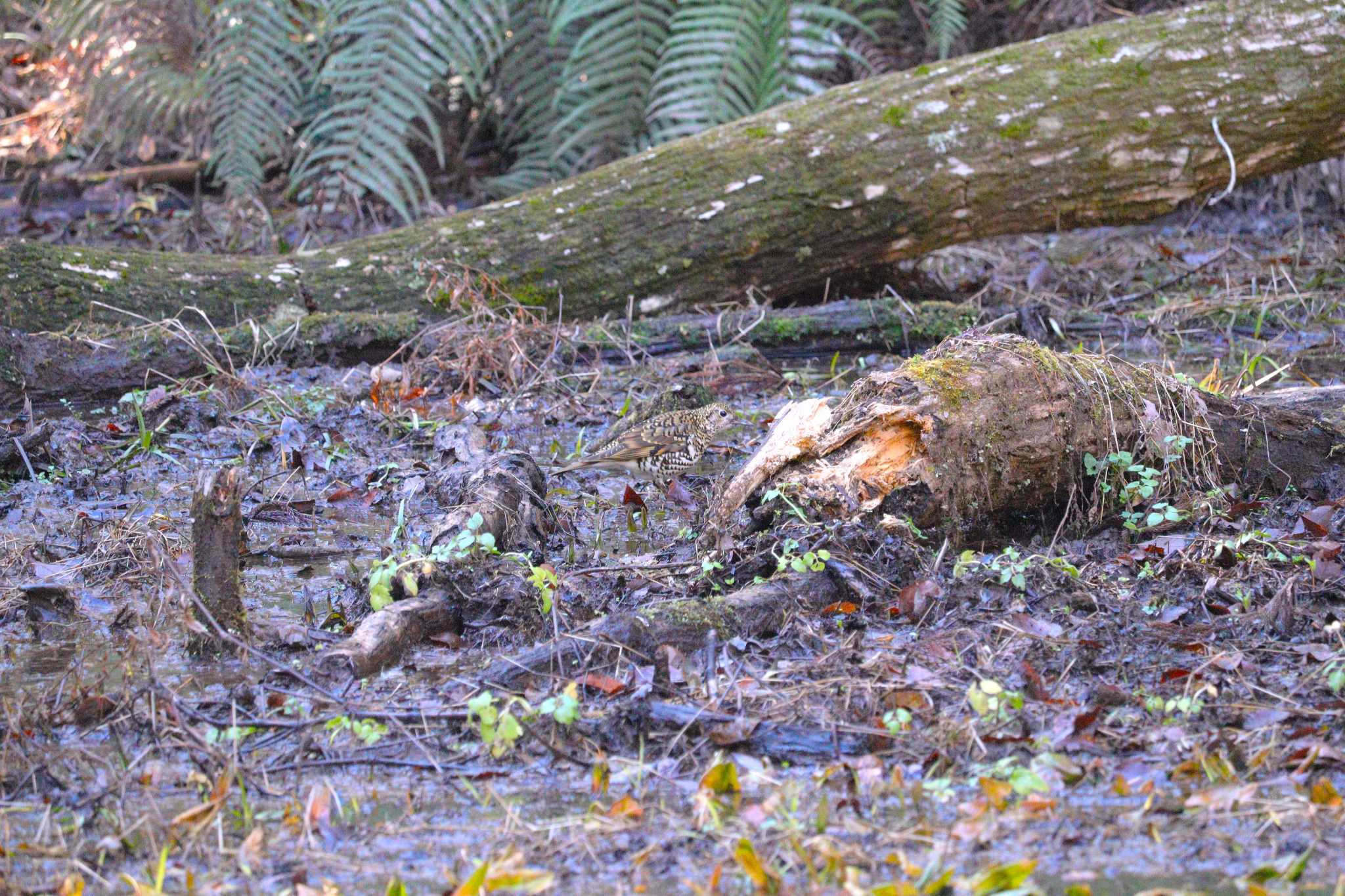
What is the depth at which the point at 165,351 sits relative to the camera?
21.2 ft

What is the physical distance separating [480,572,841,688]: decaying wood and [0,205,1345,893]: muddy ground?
4 centimetres

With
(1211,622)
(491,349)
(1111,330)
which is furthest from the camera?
(1111,330)

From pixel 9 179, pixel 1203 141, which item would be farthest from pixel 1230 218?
pixel 9 179

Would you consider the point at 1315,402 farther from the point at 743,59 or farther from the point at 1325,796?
the point at 743,59

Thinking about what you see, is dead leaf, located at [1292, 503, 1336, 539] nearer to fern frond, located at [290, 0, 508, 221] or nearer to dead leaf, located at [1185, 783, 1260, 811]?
dead leaf, located at [1185, 783, 1260, 811]

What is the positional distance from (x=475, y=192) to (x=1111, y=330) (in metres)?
5.97

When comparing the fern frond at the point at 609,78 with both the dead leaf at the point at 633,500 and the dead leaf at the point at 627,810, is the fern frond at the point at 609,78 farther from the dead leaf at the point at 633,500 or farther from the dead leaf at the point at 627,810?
the dead leaf at the point at 627,810

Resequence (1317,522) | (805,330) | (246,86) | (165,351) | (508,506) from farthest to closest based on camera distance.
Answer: (246,86)
(805,330)
(165,351)
(508,506)
(1317,522)

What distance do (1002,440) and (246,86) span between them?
27.7 feet

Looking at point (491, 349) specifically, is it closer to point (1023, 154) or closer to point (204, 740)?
point (1023, 154)

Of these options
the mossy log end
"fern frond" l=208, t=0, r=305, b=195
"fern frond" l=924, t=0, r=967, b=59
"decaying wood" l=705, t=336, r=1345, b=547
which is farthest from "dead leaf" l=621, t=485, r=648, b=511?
"fern frond" l=208, t=0, r=305, b=195

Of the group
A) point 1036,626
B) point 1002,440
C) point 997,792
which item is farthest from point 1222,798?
A: point 1002,440

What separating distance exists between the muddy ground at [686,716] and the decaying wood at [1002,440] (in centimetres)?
15

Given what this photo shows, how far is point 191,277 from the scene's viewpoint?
684 cm
